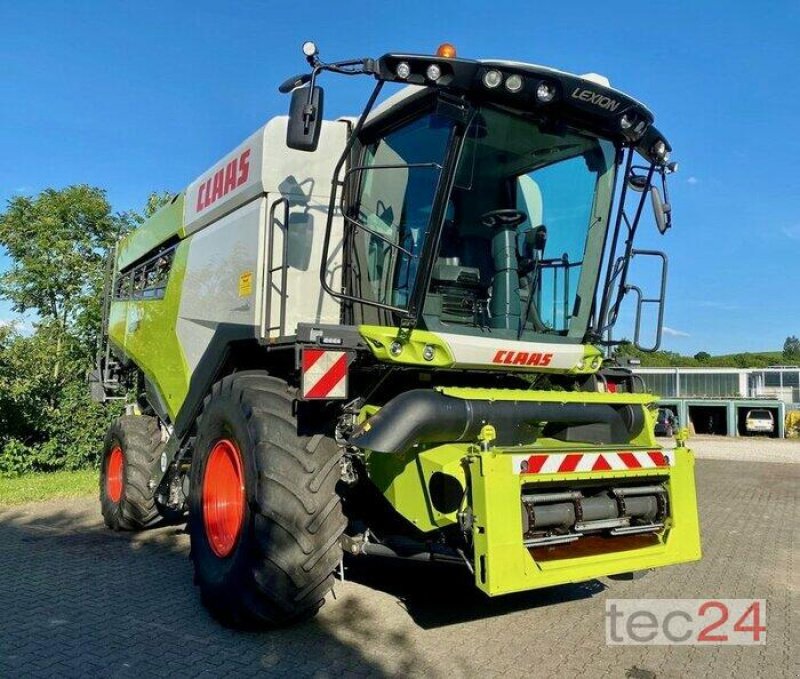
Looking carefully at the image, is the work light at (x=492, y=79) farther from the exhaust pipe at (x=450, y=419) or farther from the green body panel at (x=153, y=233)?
the green body panel at (x=153, y=233)

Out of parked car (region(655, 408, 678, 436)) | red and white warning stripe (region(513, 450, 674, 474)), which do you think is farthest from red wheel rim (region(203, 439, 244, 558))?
parked car (region(655, 408, 678, 436))

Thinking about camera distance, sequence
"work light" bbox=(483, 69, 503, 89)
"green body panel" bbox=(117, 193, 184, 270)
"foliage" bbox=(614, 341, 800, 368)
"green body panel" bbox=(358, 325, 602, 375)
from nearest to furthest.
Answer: "work light" bbox=(483, 69, 503, 89) < "green body panel" bbox=(358, 325, 602, 375) < "green body panel" bbox=(117, 193, 184, 270) < "foliage" bbox=(614, 341, 800, 368)

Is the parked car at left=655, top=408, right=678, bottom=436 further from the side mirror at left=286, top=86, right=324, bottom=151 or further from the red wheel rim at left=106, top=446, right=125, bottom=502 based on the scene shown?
the side mirror at left=286, top=86, right=324, bottom=151

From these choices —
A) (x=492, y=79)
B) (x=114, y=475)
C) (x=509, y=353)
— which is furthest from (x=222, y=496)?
(x=114, y=475)

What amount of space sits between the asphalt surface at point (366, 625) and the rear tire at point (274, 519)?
23 centimetres

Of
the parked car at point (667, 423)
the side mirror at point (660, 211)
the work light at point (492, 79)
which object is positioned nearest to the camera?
the work light at point (492, 79)

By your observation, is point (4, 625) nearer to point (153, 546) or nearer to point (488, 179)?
point (153, 546)

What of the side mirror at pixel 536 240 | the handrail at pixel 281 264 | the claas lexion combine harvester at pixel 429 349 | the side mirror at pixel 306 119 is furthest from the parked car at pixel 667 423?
the side mirror at pixel 306 119

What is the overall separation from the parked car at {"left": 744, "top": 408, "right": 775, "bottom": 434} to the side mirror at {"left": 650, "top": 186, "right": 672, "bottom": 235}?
1148 inches

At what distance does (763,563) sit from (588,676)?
11.5 ft

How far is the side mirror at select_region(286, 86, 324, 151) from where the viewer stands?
3.69 meters

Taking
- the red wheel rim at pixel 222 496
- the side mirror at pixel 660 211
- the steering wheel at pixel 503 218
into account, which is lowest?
the red wheel rim at pixel 222 496

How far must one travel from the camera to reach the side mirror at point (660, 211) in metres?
4.95

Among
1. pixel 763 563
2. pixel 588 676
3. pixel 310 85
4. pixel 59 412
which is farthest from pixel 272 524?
Result: pixel 59 412
